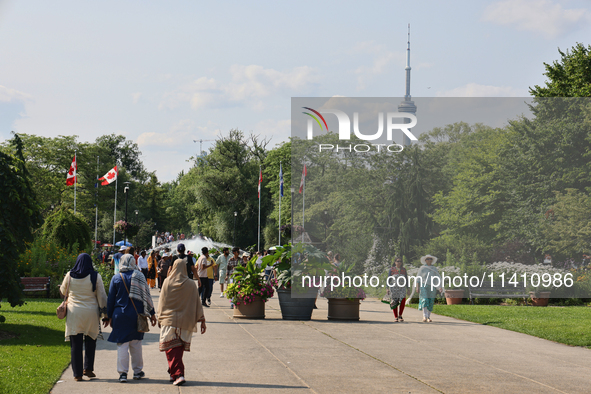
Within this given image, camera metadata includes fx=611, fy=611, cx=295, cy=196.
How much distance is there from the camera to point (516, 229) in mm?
20609

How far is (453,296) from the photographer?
2398 centimetres

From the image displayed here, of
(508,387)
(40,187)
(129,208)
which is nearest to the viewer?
(508,387)

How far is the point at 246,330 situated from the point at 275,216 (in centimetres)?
5446

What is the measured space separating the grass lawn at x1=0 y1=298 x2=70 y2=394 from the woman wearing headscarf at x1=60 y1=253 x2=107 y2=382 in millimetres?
460

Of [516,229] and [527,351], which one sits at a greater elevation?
[516,229]

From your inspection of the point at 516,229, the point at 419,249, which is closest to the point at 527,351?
the point at 419,249

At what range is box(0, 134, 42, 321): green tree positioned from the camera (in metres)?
11.5

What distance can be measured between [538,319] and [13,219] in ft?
46.4

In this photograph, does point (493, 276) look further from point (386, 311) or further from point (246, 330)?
point (246, 330)

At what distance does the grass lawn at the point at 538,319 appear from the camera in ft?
46.4

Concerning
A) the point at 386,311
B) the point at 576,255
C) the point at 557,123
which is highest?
the point at 557,123

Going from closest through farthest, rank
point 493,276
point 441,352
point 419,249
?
point 441,352, point 419,249, point 493,276

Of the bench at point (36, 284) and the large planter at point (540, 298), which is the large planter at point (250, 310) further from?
the large planter at point (540, 298)

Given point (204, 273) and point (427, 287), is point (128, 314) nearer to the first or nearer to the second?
point (427, 287)
